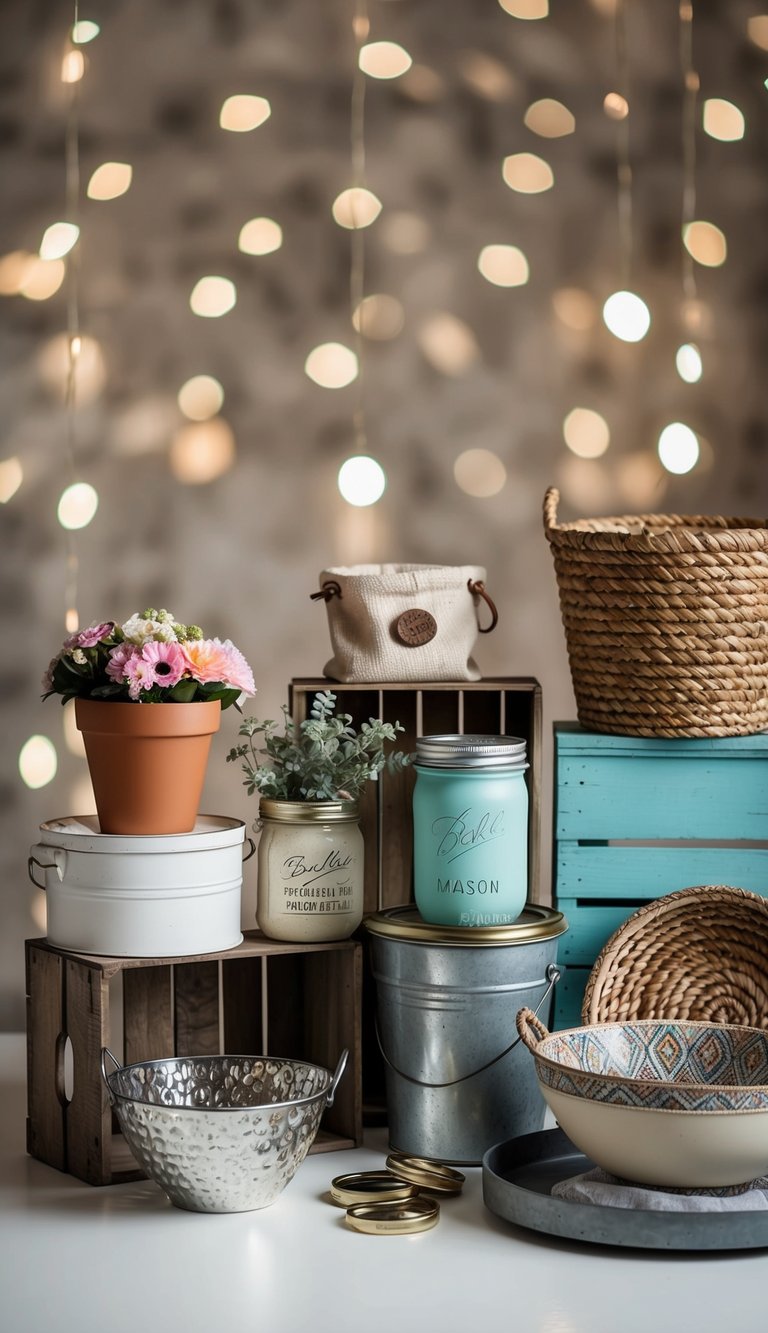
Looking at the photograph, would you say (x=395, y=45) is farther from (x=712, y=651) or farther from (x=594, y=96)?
(x=712, y=651)

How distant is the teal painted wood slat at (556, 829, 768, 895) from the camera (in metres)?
2.00

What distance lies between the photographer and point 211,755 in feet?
8.82

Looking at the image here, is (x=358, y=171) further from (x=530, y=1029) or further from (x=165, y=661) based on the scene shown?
(x=530, y=1029)

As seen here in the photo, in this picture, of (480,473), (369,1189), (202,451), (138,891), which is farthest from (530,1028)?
(202,451)

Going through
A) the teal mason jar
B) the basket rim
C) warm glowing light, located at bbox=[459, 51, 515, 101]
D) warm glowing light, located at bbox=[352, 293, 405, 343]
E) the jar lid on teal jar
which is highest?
warm glowing light, located at bbox=[459, 51, 515, 101]

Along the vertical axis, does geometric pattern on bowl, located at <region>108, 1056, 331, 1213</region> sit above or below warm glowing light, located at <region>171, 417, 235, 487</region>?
below

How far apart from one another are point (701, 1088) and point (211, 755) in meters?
1.40

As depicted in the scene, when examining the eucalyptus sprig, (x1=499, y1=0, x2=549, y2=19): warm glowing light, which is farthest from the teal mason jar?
(x1=499, y1=0, x2=549, y2=19): warm glowing light

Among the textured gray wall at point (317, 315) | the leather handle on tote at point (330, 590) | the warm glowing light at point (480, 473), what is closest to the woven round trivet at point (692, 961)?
the leather handle on tote at point (330, 590)

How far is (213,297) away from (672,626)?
46.7 inches

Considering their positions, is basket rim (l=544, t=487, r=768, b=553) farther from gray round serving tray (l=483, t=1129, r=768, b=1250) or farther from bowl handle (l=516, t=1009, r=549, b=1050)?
gray round serving tray (l=483, t=1129, r=768, b=1250)

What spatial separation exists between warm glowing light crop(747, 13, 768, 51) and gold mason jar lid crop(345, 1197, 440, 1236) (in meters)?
2.12

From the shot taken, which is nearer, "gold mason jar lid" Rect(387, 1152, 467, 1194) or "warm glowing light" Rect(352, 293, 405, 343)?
"gold mason jar lid" Rect(387, 1152, 467, 1194)

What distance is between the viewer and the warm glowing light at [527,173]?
A: 268cm
